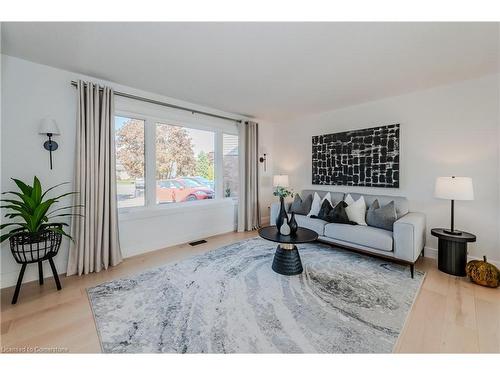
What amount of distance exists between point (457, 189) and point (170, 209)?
147 inches

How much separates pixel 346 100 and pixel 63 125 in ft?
12.7

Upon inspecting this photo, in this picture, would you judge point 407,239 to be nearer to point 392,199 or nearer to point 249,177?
point 392,199

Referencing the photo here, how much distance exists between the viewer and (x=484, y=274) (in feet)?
7.24

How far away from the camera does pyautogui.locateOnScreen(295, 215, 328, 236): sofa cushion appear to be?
10.5ft

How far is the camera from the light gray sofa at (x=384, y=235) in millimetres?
2436

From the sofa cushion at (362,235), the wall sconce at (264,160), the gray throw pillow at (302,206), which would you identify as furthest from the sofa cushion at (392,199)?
the wall sconce at (264,160)

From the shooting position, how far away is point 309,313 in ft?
5.90

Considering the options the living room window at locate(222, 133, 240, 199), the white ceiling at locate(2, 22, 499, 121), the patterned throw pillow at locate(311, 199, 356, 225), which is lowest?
the patterned throw pillow at locate(311, 199, 356, 225)

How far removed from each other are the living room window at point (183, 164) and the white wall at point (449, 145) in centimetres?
263

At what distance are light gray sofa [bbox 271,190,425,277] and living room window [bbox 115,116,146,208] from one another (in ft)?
8.22

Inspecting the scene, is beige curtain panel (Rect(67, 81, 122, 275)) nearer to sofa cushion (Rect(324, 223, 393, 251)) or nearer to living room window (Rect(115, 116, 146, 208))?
living room window (Rect(115, 116, 146, 208))

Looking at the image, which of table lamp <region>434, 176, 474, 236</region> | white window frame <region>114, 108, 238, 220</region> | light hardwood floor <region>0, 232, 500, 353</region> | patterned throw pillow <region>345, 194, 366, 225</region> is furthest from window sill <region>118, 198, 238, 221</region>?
table lamp <region>434, 176, 474, 236</region>

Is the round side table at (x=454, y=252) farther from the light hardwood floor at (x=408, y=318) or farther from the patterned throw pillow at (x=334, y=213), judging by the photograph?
the patterned throw pillow at (x=334, y=213)
